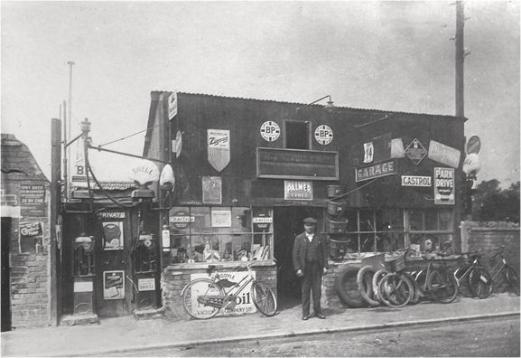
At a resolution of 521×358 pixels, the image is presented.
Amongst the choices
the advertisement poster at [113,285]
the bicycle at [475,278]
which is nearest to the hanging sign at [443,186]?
the bicycle at [475,278]

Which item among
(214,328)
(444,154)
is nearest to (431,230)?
(444,154)

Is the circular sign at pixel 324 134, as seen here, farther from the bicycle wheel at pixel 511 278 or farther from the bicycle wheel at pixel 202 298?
the bicycle wheel at pixel 511 278

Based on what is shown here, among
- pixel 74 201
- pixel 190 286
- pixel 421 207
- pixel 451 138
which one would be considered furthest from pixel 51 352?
pixel 451 138

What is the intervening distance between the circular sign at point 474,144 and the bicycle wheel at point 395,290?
14.4 ft

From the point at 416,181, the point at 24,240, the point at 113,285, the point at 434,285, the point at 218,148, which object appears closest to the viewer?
the point at 24,240

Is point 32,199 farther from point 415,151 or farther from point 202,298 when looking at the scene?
point 415,151

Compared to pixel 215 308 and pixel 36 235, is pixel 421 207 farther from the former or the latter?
pixel 36 235

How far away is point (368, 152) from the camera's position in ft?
43.1

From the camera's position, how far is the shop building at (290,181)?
460 inches

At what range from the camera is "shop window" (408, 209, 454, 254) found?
13.7 metres

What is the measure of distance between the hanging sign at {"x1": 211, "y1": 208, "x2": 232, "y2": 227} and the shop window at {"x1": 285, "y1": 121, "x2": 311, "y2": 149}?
235 cm

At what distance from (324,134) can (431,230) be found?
3972mm

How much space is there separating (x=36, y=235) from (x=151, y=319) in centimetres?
287

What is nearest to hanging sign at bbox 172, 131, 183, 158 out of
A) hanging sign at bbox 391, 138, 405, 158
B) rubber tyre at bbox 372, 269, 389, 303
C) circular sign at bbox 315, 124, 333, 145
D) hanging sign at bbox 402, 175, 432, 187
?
circular sign at bbox 315, 124, 333, 145
